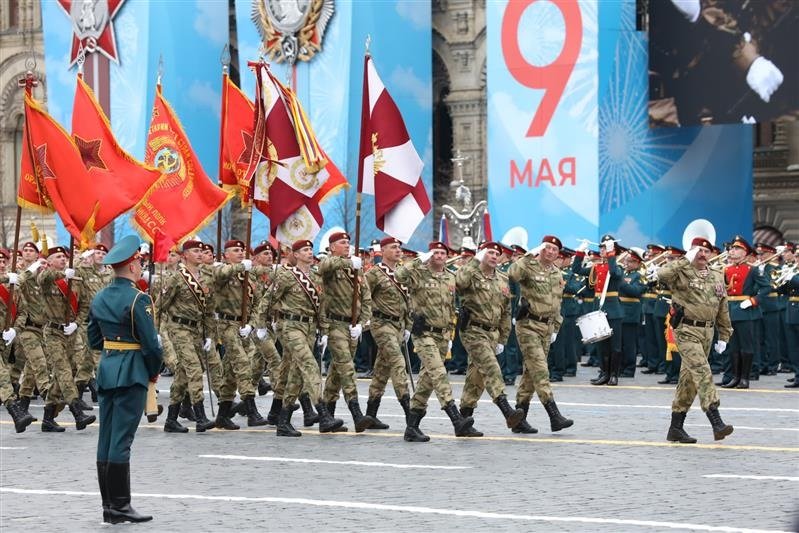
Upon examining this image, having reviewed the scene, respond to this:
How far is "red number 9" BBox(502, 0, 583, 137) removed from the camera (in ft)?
121

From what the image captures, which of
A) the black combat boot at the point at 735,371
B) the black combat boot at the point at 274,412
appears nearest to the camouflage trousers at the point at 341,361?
the black combat boot at the point at 274,412

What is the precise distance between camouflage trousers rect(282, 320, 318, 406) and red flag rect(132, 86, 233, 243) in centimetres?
251

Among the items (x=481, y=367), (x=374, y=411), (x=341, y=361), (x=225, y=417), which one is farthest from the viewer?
(x=225, y=417)

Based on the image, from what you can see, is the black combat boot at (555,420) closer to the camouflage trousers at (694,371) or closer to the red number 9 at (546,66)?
the camouflage trousers at (694,371)

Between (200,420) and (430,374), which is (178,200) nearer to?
(200,420)

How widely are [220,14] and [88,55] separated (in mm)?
4082

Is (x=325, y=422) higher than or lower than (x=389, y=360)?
lower

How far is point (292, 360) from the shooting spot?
51.8 ft

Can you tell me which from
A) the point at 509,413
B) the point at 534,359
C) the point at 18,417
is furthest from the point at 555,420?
the point at 18,417

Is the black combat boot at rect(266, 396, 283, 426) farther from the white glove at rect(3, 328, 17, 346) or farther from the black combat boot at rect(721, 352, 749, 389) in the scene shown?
the black combat boot at rect(721, 352, 749, 389)

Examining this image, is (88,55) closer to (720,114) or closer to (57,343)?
(720,114)

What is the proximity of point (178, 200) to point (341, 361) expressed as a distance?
3574 millimetres

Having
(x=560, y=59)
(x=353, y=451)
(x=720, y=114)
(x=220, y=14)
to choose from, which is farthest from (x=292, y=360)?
(x=220, y=14)

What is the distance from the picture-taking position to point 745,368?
2069cm
